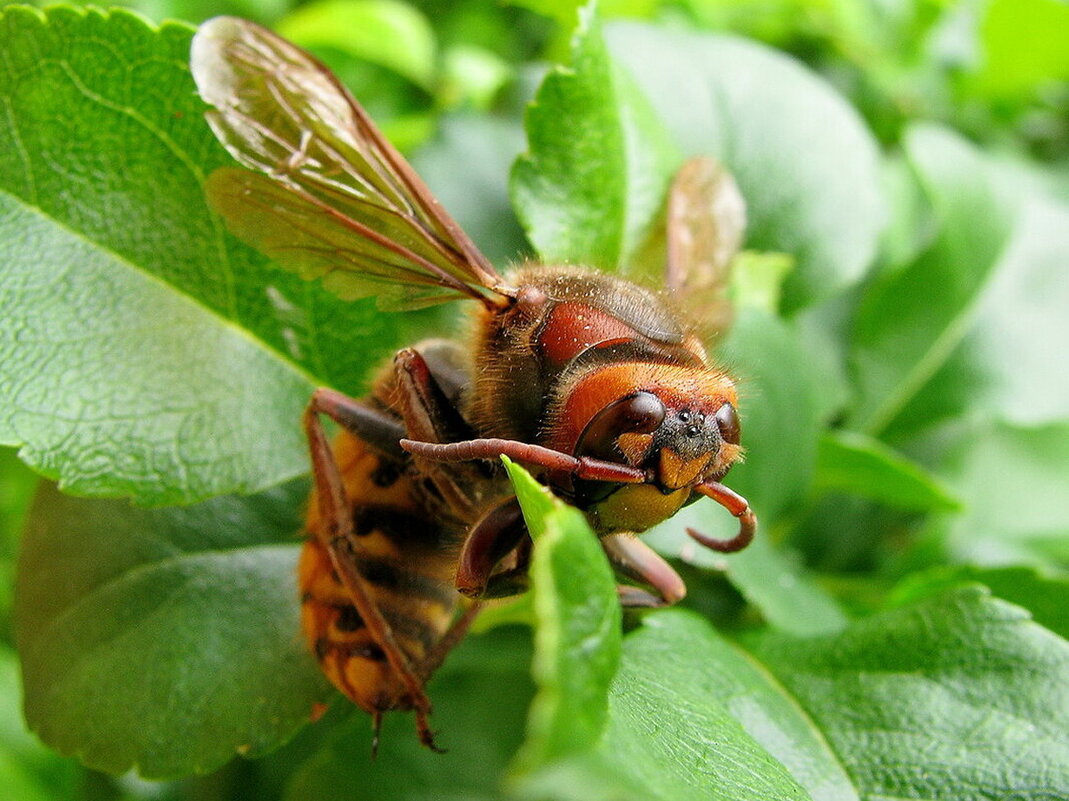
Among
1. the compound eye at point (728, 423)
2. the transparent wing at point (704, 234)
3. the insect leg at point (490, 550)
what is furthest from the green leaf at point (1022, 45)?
the insect leg at point (490, 550)

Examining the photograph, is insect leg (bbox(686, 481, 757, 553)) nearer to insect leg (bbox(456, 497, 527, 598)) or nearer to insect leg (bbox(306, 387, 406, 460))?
insect leg (bbox(456, 497, 527, 598))

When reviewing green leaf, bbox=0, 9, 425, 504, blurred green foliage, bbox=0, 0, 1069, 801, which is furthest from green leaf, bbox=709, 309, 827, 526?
green leaf, bbox=0, 9, 425, 504

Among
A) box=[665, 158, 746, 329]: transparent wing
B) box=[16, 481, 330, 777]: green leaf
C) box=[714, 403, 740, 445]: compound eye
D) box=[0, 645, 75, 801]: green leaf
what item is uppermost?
box=[714, 403, 740, 445]: compound eye

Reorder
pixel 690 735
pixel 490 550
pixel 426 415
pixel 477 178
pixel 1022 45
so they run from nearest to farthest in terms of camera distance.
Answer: pixel 690 735
pixel 490 550
pixel 426 415
pixel 477 178
pixel 1022 45

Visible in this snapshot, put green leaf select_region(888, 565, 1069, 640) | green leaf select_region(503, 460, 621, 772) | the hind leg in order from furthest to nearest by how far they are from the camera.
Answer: green leaf select_region(888, 565, 1069, 640) < the hind leg < green leaf select_region(503, 460, 621, 772)

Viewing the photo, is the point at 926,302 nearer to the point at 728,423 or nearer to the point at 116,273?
the point at 728,423

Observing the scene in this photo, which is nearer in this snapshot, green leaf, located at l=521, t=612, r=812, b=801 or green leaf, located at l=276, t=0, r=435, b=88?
green leaf, located at l=521, t=612, r=812, b=801

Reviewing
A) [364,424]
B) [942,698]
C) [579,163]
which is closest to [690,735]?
[942,698]
